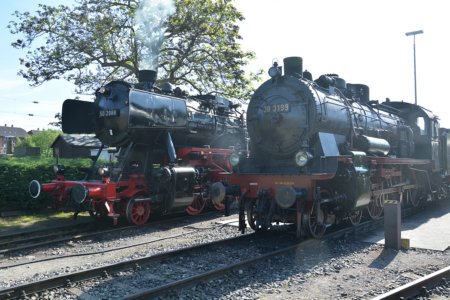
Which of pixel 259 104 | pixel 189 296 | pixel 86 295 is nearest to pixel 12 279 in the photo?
pixel 86 295

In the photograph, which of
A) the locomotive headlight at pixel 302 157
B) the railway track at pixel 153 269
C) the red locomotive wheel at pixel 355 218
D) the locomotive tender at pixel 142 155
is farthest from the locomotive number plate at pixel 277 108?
the red locomotive wheel at pixel 355 218

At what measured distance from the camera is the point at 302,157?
7.65m

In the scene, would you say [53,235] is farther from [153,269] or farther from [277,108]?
[277,108]

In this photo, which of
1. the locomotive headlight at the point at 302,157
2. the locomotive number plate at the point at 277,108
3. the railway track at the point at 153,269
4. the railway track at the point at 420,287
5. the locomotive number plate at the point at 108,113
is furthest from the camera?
the locomotive number plate at the point at 108,113

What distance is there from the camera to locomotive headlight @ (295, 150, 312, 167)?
757 cm

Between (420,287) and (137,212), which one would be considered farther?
(137,212)

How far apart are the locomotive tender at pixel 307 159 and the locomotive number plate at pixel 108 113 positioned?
356cm

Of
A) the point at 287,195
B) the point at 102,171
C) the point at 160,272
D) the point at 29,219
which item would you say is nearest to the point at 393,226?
the point at 287,195

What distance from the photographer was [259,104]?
29.9ft

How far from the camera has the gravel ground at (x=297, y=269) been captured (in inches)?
208

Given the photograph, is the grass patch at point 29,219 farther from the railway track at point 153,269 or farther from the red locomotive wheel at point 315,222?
the red locomotive wheel at point 315,222

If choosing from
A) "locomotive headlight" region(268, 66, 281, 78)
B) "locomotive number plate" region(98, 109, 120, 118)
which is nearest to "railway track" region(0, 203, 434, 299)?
"locomotive headlight" region(268, 66, 281, 78)

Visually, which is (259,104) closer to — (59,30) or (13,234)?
(13,234)

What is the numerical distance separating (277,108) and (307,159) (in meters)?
1.61
